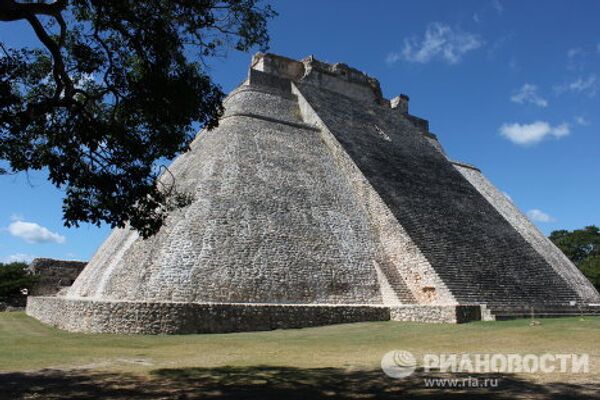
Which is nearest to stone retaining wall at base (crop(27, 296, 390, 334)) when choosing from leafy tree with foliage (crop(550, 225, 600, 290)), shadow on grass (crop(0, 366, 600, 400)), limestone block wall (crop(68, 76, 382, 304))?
limestone block wall (crop(68, 76, 382, 304))

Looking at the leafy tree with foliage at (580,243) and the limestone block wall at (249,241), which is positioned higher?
the leafy tree with foliage at (580,243)

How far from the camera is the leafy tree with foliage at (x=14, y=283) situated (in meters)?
26.0

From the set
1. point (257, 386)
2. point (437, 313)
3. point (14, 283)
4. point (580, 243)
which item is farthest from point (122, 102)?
point (580, 243)

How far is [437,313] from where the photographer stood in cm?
1389

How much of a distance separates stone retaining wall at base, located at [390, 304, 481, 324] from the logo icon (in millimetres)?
5113

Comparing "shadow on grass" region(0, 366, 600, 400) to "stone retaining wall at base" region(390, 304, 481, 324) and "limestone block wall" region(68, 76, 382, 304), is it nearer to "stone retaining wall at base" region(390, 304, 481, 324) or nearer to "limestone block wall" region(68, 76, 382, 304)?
"limestone block wall" region(68, 76, 382, 304)

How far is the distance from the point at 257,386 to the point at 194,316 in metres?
6.63

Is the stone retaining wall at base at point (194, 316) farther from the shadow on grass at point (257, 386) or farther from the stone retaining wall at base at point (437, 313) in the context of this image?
the shadow on grass at point (257, 386)

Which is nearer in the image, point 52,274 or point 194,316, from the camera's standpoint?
point 194,316

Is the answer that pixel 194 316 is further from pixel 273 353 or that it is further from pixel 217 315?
pixel 273 353

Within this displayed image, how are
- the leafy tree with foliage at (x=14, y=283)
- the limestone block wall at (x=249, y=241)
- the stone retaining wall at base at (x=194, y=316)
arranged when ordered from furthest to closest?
the leafy tree with foliage at (x=14, y=283)
the limestone block wall at (x=249, y=241)
the stone retaining wall at base at (x=194, y=316)

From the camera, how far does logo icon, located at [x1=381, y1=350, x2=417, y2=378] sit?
22.4 feet

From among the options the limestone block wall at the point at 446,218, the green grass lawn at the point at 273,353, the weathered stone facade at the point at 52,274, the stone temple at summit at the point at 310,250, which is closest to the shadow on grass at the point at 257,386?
the green grass lawn at the point at 273,353

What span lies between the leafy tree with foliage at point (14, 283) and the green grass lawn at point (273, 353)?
13.3 m
